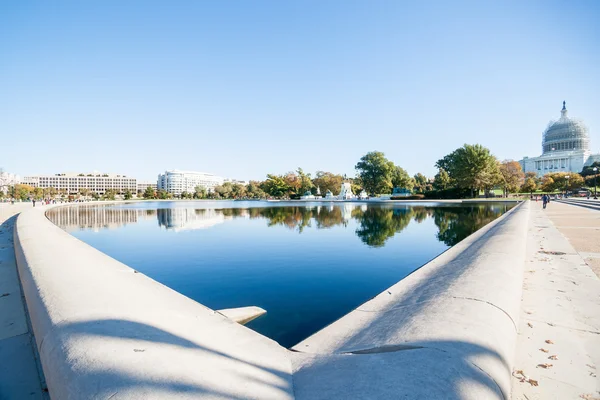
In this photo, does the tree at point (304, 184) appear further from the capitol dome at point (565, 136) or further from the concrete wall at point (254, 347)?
the capitol dome at point (565, 136)

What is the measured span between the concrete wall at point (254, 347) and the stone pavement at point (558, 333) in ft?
0.75

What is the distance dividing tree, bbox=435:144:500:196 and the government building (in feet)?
266

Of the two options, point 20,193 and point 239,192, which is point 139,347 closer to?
point 239,192

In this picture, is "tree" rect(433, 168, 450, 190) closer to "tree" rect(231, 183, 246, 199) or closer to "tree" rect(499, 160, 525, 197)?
"tree" rect(499, 160, 525, 197)

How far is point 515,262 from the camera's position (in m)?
6.19

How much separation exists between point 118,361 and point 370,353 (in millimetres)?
2142

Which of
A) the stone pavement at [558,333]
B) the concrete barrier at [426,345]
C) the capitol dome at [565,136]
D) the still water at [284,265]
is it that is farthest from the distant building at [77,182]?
the capitol dome at [565,136]

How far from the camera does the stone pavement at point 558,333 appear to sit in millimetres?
2688

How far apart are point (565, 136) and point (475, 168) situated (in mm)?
96783

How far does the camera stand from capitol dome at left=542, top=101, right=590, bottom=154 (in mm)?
120188

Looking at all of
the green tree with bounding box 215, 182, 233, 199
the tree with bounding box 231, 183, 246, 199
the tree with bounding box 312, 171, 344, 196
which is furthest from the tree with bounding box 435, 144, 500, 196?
the green tree with bounding box 215, 182, 233, 199

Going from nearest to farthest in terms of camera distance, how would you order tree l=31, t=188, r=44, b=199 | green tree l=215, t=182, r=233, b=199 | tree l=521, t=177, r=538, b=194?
tree l=521, t=177, r=538, b=194, tree l=31, t=188, r=44, b=199, green tree l=215, t=182, r=233, b=199

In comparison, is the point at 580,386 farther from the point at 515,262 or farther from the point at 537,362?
the point at 515,262

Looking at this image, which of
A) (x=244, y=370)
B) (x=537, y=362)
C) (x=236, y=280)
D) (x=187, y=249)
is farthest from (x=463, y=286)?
(x=187, y=249)
